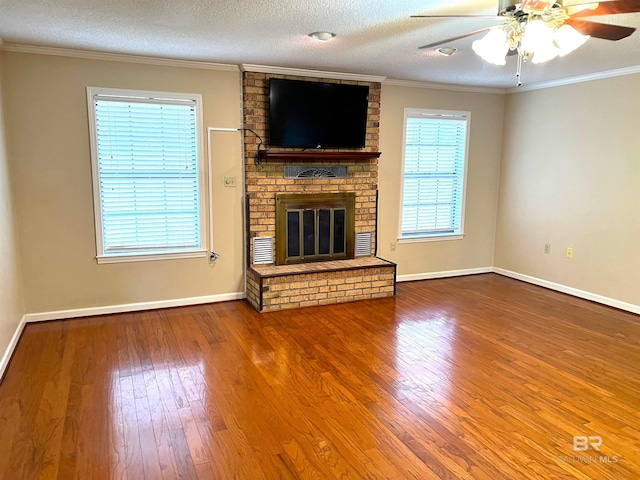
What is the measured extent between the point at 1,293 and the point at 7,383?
2.03 feet

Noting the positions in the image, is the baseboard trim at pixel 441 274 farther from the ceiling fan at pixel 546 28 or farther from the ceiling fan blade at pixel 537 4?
the ceiling fan blade at pixel 537 4

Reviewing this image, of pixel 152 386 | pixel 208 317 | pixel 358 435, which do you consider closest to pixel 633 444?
pixel 358 435

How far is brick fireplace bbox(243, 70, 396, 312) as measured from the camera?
4426mm

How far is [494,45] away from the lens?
2.25 metres

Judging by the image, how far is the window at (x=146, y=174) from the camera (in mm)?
4047

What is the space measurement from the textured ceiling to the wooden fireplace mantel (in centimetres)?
83

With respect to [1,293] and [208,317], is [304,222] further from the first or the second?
[1,293]

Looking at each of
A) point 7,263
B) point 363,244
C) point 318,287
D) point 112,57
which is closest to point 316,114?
point 363,244

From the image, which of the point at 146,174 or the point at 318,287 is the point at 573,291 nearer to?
the point at 318,287

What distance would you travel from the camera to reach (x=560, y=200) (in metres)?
5.08

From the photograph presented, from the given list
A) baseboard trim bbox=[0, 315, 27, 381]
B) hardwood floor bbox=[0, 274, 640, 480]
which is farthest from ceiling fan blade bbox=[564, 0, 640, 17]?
baseboard trim bbox=[0, 315, 27, 381]

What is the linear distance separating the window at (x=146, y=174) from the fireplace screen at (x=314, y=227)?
838 mm

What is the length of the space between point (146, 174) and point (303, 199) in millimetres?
1563

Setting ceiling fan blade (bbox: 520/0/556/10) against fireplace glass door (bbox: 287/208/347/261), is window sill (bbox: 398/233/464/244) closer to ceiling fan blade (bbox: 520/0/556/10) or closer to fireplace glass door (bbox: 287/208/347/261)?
fireplace glass door (bbox: 287/208/347/261)
